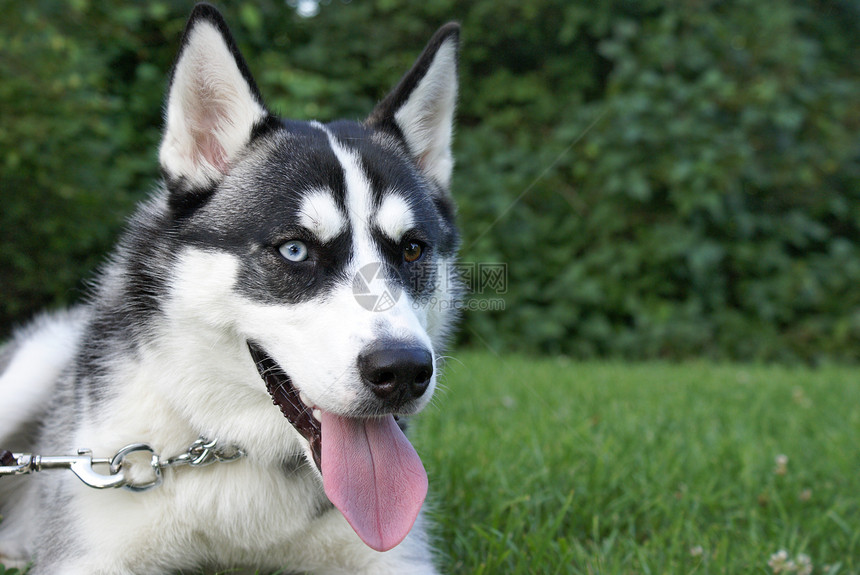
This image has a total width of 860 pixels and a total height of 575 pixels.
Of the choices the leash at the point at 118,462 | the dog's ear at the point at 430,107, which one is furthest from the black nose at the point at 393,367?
the dog's ear at the point at 430,107

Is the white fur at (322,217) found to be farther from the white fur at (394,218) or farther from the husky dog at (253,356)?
the white fur at (394,218)

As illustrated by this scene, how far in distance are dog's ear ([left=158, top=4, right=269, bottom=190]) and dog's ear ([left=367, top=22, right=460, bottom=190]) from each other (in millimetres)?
530

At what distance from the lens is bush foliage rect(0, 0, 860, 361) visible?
683 cm

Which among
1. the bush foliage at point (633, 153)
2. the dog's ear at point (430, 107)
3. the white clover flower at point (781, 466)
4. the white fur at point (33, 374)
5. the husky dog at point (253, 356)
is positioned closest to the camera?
the husky dog at point (253, 356)

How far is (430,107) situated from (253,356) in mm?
1192

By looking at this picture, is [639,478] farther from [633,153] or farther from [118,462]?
[633,153]

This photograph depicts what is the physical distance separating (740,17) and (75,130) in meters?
6.26

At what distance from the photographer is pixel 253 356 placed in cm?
201

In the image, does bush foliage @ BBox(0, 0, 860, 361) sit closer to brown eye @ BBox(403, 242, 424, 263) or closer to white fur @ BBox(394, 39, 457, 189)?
white fur @ BBox(394, 39, 457, 189)

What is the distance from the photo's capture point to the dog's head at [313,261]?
5.99ft

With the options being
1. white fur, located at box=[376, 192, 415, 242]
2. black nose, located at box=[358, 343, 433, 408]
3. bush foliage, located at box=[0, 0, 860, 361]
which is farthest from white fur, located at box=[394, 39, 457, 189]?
bush foliage, located at box=[0, 0, 860, 361]

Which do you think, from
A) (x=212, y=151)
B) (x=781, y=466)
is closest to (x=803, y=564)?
(x=781, y=466)

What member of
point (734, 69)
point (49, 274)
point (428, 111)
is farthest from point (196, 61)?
point (734, 69)

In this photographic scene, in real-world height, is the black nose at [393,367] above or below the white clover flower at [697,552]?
above
